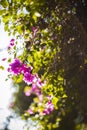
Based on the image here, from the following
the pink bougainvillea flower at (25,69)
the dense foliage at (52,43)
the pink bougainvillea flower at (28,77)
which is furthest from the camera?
the pink bougainvillea flower at (28,77)

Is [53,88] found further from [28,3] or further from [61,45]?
[28,3]

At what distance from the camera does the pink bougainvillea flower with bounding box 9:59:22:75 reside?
4.70 meters

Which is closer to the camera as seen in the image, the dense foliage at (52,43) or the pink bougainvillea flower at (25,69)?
the dense foliage at (52,43)

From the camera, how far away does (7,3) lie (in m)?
4.06

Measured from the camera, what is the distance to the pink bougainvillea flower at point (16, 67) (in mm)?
4695

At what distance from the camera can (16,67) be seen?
15.5 ft

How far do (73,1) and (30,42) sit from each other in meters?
0.81

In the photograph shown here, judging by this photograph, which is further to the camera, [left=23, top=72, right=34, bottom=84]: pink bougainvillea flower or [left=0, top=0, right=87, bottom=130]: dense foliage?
[left=23, top=72, right=34, bottom=84]: pink bougainvillea flower

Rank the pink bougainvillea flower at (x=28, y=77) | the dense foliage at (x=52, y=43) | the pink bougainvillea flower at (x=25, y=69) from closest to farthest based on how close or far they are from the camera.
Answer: the dense foliage at (x=52, y=43) < the pink bougainvillea flower at (x=25, y=69) < the pink bougainvillea flower at (x=28, y=77)

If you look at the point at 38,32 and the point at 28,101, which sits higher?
the point at 28,101

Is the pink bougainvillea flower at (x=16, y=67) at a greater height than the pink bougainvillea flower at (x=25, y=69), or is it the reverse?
the pink bougainvillea flower at (x=16, y=67)

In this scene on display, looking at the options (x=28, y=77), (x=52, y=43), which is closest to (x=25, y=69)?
(x=28, y=77)

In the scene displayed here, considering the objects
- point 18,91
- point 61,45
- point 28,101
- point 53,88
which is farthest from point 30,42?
point 18,91

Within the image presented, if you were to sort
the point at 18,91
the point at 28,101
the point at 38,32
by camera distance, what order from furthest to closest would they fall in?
the point at 18,91 < the point at 28,101 < the point at 38,32
